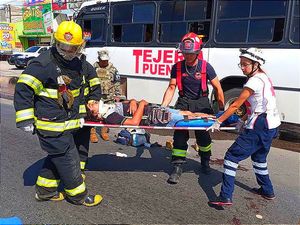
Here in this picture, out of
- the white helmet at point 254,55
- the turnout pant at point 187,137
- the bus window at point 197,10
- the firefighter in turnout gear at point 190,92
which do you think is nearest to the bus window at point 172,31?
the bus window at point 197,10

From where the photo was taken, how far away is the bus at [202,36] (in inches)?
235

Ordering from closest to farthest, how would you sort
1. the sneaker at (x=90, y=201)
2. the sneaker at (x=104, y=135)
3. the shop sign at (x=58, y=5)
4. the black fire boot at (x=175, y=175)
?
the sneaker at (x=90, y=201) < the black fire boot at (x=175, y=175) < the sneaker at (x=104, y=135) < the shop sign at (x=58, y=5)

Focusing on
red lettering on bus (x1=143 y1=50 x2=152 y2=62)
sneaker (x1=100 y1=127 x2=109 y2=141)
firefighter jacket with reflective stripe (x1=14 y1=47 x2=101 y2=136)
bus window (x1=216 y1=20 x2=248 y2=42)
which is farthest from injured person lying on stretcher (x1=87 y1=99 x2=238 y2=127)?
red lettering on bus (x1=143 y1=50 x2=152 y2=62)

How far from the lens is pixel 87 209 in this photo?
11.2 feet

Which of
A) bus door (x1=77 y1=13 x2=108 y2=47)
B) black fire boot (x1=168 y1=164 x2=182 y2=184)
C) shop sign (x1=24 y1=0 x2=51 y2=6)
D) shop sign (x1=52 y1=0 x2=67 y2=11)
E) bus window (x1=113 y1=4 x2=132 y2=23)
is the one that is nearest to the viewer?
black fire boot (x1=168 y1=164 x2=182 y2=184)

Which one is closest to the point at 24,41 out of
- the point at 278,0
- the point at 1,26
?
the point at 1,26

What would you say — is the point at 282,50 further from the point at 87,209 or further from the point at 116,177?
the point at 87,209

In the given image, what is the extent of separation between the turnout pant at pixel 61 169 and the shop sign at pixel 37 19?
29.6m

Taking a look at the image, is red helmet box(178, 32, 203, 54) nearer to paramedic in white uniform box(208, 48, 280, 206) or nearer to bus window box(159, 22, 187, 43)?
paramedic in white uniform box(208, 48, 280, 206)

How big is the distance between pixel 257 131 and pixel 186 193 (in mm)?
1108

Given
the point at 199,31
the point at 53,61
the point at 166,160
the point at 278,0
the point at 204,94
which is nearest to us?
the point at 53,61

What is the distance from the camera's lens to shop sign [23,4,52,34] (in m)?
31.2

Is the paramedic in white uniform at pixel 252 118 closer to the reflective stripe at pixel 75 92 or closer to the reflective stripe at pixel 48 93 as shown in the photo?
the reflective stripe at pixel 75 92

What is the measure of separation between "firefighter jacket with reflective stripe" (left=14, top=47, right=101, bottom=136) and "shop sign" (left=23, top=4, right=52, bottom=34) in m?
29.5
